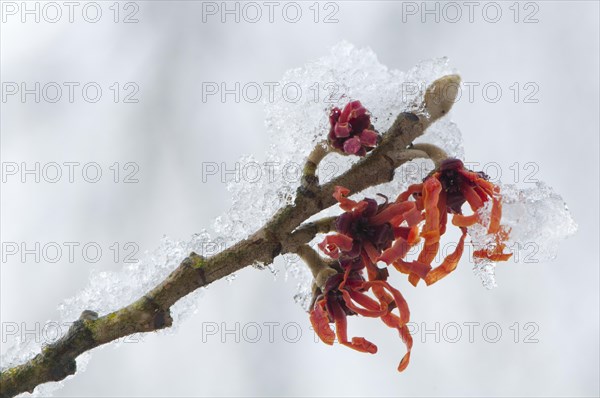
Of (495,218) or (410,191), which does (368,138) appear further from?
(495,218)

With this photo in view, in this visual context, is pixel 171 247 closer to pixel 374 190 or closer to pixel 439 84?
pixel 374 190

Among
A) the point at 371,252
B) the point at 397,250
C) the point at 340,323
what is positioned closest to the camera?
the point at 397,250

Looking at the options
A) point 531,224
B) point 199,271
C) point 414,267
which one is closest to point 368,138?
point 414,267

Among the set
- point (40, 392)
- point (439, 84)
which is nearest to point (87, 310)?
point (40, 392)

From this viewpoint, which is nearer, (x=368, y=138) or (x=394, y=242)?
(x=394, y=242)

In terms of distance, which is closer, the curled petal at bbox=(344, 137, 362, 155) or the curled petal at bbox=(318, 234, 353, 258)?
the curled petal at bbox=(318, 234, 353, 258)

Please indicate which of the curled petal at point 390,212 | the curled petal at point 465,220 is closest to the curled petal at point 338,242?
the curled petal at point 390,212

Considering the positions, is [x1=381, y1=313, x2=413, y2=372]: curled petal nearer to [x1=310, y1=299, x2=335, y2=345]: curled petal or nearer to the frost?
[x1=310, y1=299, x2=335, y2=345]: curled petal

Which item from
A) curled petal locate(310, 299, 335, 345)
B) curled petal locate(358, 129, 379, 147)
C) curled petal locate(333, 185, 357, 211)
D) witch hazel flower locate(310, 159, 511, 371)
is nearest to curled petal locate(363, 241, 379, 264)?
witch hazel flower locate(310, 159, 511, 371)
